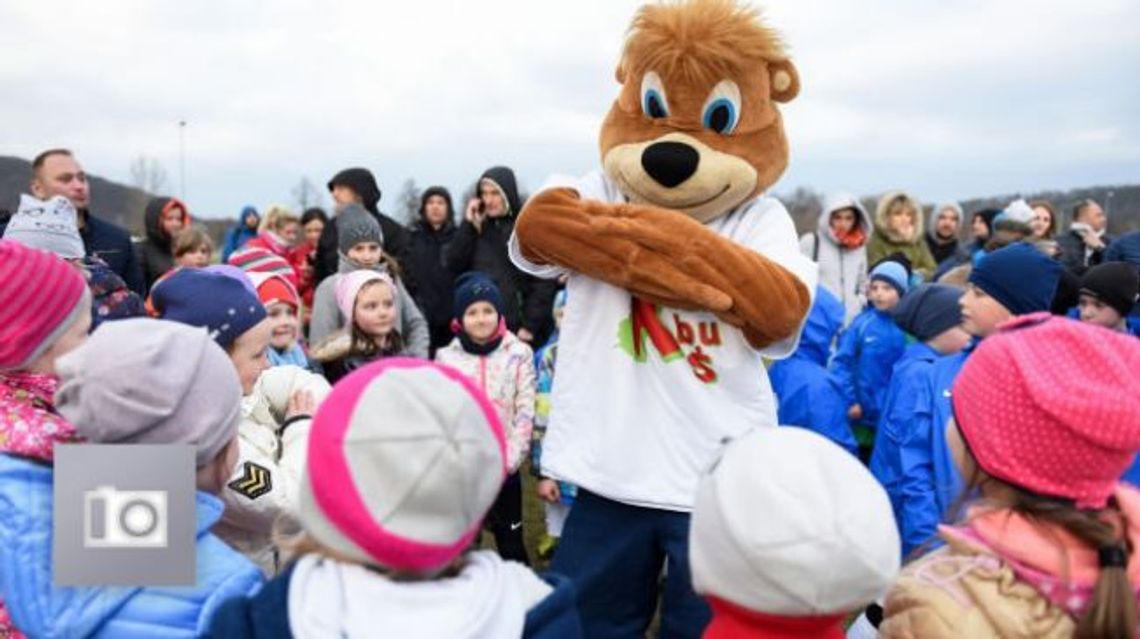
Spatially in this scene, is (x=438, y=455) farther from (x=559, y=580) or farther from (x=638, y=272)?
(x=638, y=272)

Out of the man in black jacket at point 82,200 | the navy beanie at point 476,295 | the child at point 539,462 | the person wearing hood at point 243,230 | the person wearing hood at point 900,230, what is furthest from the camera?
the person wearing hood at point 243,230

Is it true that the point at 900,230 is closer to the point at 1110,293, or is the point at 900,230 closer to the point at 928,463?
the point at 1110,293

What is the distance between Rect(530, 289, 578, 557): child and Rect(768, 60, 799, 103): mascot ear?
1.46 metres

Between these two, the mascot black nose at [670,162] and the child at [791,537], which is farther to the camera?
the mascot black nose at [670,162]

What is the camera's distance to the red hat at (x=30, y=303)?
170cm

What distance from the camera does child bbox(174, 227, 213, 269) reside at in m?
5.33

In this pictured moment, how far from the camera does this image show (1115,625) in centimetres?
A: 141

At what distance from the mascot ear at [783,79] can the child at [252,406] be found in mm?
1529

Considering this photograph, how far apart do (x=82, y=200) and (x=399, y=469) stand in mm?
4492

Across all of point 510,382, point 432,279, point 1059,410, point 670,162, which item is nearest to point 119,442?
point 670,162

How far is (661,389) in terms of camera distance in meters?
2.40

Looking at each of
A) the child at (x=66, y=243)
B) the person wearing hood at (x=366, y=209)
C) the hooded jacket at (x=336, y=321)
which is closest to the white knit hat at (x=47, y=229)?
the child at (x=66, y=243)

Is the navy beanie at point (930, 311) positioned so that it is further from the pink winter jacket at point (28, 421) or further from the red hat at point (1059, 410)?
the pink winter jacket at point (28, 421)

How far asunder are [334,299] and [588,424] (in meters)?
2.36
